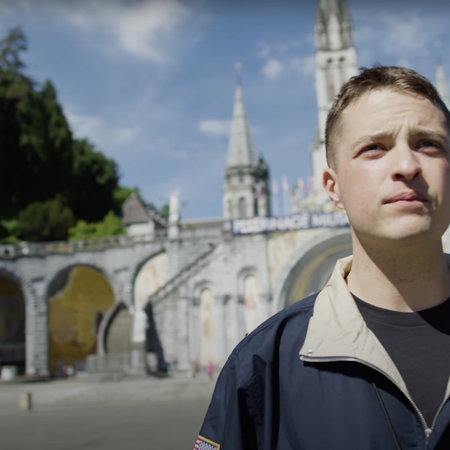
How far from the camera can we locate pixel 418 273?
1.63 meters

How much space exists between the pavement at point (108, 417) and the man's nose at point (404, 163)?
8.11 meters

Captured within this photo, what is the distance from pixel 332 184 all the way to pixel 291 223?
24068 millimetres

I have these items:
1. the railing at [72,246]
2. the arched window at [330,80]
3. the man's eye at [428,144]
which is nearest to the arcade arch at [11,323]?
the railing at [72,246]

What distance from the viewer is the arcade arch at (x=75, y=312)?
3020cm

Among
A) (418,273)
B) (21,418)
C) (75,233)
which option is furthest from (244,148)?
(418,273)

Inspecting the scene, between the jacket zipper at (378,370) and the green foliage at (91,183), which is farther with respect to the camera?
the green foliage at (91,183)

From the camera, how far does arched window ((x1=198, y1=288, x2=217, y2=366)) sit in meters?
25.6

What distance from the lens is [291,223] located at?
84.7ft

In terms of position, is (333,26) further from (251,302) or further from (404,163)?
(404,163)

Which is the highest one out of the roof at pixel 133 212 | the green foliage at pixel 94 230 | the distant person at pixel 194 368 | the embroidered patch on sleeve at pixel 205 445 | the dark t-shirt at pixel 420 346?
the roof at pixel 133 212

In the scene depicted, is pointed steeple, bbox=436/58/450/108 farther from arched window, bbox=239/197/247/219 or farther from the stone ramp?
the stone ramp

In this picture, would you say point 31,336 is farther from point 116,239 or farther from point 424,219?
point 424,219

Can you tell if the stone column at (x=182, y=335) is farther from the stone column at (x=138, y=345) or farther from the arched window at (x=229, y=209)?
the arched window at (x=229, y=209)

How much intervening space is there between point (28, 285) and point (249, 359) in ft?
98.0
